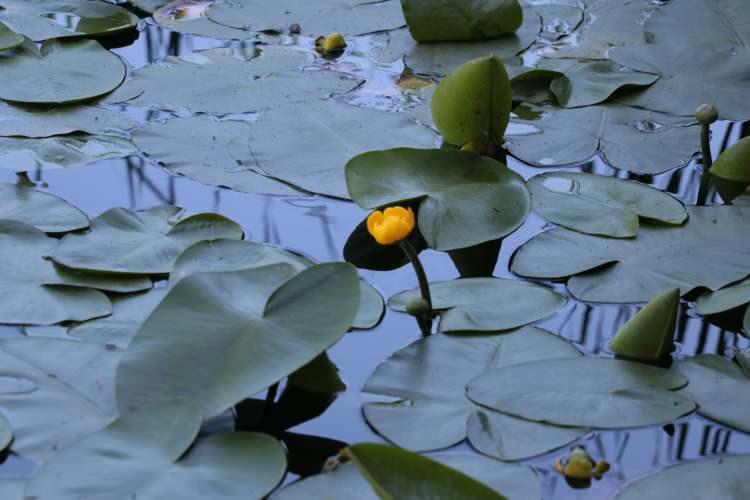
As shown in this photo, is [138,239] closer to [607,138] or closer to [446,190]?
[446,190]

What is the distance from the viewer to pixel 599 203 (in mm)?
1661

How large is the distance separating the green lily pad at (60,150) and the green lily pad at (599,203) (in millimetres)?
784

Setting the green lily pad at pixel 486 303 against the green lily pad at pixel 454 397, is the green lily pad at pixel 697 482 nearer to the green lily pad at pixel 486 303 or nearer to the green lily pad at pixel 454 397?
the green lily pad at pixel 454 397

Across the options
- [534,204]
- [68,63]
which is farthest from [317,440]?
[68,63]

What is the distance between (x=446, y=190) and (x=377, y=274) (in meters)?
0.20

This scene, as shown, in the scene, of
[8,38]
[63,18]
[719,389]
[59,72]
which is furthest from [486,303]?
[63,18]

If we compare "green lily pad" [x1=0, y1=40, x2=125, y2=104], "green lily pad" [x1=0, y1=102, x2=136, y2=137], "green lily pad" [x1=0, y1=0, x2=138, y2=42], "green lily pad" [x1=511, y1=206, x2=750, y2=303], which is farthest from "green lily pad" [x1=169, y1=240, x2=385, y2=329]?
"green lily pad" [x1=0, y1=0, x2=138, y2=42]

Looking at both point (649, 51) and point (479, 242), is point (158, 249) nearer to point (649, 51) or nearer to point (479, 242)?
point (479, 242)

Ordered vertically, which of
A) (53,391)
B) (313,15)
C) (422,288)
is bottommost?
(53,391)

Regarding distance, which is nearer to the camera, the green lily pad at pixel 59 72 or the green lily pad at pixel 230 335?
the green lily pad at pixel 230 335

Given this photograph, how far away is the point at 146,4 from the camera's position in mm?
2611

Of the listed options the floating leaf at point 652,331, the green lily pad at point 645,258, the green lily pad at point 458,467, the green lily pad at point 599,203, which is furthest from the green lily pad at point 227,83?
the green lily pad at point 458,467

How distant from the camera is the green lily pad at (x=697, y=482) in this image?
106 cm

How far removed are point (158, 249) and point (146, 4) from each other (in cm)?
129
